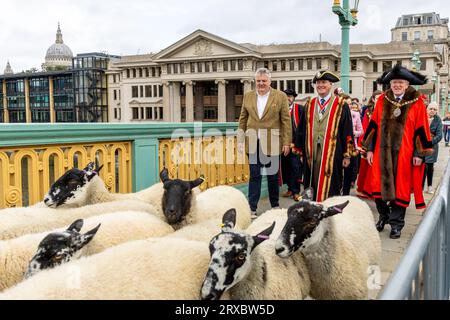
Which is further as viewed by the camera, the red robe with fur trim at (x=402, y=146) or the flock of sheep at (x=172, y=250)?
the red robe with fur trim at (x=402, y=146)

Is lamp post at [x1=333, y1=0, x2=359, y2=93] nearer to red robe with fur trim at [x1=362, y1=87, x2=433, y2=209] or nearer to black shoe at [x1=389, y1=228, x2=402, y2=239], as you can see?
red robe with fur trim at [x1=362, y1=87, x2=433, y2=209]

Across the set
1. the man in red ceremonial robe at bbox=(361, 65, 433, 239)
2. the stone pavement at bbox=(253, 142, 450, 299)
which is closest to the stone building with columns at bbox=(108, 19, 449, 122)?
the stone pavement at bbox=(253, 142, 450, 299)

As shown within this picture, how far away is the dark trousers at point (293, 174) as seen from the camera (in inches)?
339

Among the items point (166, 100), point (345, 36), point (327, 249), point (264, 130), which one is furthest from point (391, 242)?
point (166, 100)

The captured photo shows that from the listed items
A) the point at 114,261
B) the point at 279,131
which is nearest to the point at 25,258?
the point at 114,261

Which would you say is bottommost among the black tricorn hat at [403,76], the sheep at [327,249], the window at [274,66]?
the sheep at [327,249]

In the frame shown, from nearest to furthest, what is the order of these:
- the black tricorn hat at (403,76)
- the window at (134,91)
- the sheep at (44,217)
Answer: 1. the sheep at (44,217)
2. the black tricorn hat at (403,76)
3. the window at (134,91)

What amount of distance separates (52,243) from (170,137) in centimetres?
391

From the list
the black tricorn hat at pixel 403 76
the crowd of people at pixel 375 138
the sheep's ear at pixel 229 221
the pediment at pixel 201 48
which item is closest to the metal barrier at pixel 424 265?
the sheep's ear at pixel 229 221

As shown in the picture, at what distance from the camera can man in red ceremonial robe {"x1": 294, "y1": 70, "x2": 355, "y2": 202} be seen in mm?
5961

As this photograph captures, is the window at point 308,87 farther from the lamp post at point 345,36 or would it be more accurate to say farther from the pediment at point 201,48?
the lamp post at point 345,36

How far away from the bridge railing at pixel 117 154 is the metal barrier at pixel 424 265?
3.83m

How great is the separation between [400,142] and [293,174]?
3.01 meters

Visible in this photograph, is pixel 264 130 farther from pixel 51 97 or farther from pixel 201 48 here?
pixel 51 97
